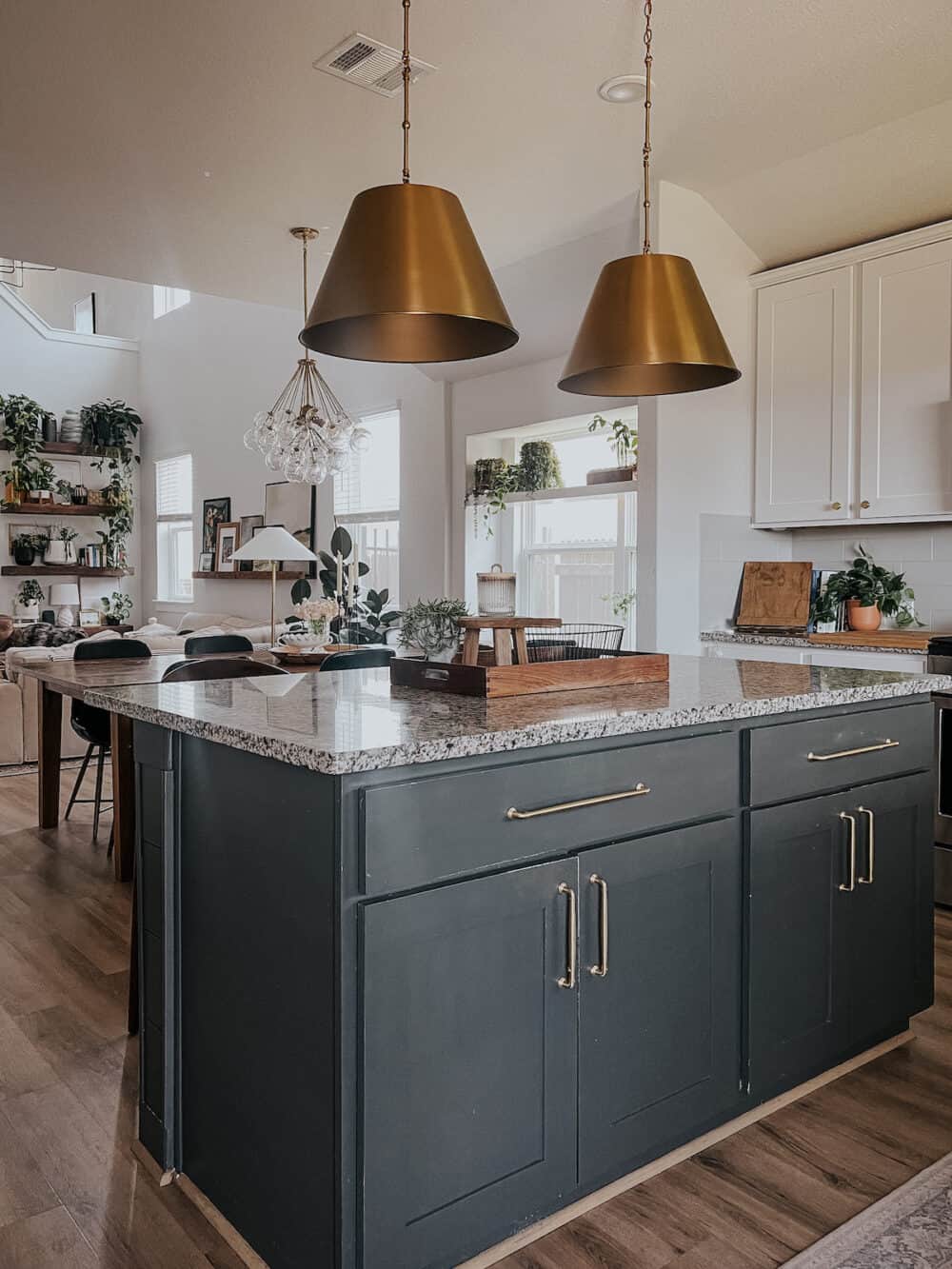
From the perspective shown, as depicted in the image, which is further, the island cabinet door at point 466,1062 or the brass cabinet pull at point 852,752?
the brass cabinet pull at point 852,752

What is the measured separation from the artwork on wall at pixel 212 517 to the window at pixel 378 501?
2078 millimetres

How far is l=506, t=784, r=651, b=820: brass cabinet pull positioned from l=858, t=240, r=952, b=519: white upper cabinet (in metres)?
2.70

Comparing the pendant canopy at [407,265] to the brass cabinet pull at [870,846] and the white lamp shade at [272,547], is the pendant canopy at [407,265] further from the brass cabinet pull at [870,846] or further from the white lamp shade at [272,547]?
the white lamp shade at [272,547]

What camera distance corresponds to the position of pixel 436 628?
7.23 ft

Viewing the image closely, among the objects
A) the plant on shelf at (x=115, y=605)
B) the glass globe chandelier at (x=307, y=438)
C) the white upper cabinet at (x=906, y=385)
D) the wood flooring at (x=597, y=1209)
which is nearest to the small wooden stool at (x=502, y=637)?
the wood flooring at (x=597, y=1209)

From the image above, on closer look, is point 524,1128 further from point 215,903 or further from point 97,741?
point 97,741

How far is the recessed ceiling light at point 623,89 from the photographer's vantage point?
3.28 metres

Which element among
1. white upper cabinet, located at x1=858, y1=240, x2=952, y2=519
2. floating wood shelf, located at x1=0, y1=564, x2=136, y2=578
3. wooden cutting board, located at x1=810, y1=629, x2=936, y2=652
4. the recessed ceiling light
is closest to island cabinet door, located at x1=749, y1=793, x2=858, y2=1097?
wooden cutting board, located at x1=810, y1=629, x2=936, y2=652

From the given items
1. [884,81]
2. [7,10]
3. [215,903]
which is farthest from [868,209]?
[215,903]

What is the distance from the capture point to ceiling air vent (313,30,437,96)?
308 cm

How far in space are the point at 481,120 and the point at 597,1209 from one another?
3424mm

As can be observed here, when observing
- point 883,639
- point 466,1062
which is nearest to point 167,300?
point 883,639

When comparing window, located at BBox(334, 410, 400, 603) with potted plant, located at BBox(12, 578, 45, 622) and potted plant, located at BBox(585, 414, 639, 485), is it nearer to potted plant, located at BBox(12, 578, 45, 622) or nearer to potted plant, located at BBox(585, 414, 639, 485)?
potted plant, located at BBox(585, 414, 639, 485)

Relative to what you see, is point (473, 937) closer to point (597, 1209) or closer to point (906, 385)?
point (597, 1209)
